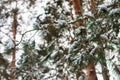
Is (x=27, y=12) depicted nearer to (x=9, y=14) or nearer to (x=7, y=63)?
(x=9, y=14)

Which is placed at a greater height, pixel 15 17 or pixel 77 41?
pixel 77 41

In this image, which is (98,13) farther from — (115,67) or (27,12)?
(27,12)

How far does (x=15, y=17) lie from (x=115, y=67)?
10.3 m

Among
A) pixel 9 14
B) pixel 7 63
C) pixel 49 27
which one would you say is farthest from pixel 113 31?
pixel 9 14

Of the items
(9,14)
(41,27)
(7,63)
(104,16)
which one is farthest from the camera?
(9,14)

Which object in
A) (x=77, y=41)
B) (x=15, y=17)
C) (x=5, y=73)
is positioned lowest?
(x=5, y=73)

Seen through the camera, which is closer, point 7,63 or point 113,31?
point 113,31

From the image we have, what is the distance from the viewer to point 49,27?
3.91 metres

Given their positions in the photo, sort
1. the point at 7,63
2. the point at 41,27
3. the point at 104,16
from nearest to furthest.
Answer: the point at 104,16 → the point at 41,27 → the point at 7,63

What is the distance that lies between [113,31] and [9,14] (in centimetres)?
997

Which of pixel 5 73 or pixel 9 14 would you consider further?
pixel 9 14

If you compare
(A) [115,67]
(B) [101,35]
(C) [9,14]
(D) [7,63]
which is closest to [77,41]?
Result: (B) [101,35]

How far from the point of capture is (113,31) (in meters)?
3.54

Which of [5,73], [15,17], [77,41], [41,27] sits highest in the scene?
[41,27]
